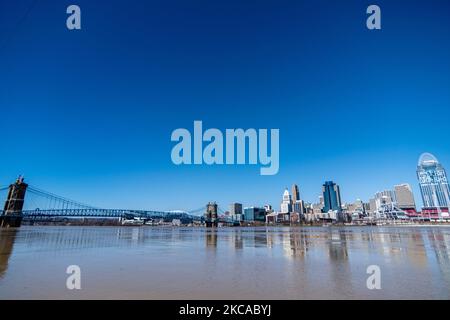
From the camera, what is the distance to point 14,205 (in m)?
86.8

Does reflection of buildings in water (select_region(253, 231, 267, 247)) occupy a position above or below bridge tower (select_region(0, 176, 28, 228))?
below

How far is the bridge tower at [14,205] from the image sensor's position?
83.1 metres

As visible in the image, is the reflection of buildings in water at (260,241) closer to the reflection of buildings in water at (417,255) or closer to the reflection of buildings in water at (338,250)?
the reflection of buildings in water at (338,250)

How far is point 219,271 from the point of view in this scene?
9727mm

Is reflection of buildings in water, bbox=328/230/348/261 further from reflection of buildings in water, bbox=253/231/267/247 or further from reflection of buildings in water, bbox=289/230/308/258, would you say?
reflection of buildings in water, bbox=253/231/267/247

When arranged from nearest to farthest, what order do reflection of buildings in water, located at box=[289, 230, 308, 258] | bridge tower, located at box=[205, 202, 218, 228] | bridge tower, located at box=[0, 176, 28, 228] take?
reflection of buildings in water, located at box=[289, 230, 308, 258], bridge tower, located at box=[0, 176, 28, 228], bridge tower, located at box=[205, 202, 218, 228]

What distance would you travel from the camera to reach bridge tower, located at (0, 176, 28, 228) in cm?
8312
